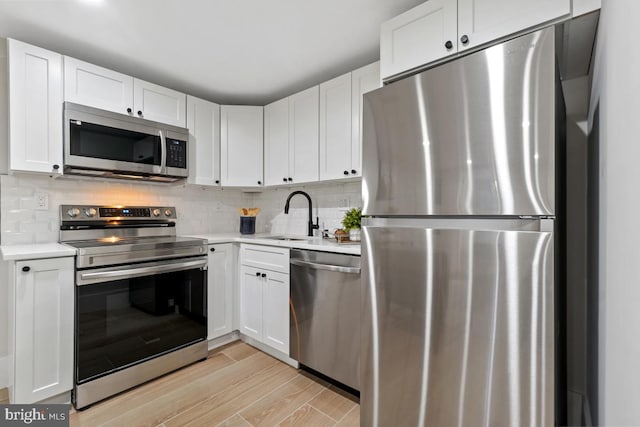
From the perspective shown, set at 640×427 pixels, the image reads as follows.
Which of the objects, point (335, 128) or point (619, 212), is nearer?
point (619, 212)

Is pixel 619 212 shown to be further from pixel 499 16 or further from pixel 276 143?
pixel 276 143

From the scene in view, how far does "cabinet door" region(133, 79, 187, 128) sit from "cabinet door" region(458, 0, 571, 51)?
2.25 meters

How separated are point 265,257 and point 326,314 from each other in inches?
28.0

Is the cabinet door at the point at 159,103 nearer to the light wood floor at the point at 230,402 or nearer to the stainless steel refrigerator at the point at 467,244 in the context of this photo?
the stainless steel refrigerator at the point at 467,244

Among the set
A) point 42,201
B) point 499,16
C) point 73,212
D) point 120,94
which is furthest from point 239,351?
→ point 499,16

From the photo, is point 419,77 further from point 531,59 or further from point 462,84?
point 531,59

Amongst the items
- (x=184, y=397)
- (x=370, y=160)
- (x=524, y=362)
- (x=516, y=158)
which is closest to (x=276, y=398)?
(x=184, y=397)

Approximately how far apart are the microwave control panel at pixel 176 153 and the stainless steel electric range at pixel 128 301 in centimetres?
52

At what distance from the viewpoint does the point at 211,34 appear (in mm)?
1976

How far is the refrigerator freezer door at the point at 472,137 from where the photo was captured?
3.49 feet

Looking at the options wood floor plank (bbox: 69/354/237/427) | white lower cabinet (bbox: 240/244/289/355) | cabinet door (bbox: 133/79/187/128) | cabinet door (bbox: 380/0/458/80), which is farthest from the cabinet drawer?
cabinet door (bbox: 380/0/458/80)

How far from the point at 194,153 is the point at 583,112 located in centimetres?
278

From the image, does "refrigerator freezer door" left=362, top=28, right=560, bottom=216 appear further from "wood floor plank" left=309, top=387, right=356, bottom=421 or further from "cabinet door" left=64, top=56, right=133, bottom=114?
"cabinet door" left=64, top=56, right=133, bottom=114

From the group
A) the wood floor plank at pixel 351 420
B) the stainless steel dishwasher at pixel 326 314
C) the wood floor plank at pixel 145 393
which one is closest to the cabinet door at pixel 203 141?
the stainless steel dishwasher at pixel 326 314
